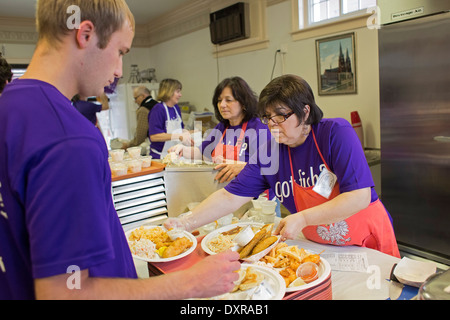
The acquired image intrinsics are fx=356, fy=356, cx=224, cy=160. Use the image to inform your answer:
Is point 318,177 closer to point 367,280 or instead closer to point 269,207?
point 269,207

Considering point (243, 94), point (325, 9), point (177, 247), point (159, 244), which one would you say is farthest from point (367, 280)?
point (325, 9)

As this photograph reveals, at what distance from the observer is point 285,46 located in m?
4.84

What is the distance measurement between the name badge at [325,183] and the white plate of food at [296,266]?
41 cm

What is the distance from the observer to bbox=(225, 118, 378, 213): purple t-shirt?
158 cm

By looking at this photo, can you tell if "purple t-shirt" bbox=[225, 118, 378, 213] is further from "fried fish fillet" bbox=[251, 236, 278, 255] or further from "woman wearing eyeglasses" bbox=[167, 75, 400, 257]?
"fried fish fillet" bbox=[251, 236, 278, 255]

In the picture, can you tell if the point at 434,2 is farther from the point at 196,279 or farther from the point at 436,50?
the point at 196,279

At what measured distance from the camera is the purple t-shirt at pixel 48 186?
1.93 feet

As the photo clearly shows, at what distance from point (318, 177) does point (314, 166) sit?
61 mm

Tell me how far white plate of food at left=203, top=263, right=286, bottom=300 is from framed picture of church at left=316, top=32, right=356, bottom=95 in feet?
11.2

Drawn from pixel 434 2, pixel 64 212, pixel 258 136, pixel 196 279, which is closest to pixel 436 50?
pixel 434 2

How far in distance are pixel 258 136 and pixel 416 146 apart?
145 centimetres

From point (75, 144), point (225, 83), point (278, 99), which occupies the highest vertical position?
point (225, 83)

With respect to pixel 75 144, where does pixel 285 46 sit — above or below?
above

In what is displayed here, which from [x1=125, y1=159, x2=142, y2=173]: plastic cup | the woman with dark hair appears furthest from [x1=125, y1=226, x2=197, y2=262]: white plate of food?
the woman with dark hair
